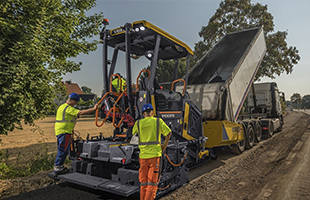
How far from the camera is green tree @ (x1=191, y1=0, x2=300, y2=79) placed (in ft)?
66.9

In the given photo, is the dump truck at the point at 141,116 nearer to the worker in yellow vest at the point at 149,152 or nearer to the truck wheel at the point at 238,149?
the worker in yellow vest at the point at 149,152

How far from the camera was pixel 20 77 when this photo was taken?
14.0ft

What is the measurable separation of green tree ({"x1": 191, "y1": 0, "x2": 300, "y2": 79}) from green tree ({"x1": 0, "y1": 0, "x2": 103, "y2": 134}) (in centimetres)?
1815

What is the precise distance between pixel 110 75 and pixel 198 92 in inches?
131

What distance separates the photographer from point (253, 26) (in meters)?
21.0

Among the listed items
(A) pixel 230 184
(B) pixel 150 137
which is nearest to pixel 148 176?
(B) pixel 150 137

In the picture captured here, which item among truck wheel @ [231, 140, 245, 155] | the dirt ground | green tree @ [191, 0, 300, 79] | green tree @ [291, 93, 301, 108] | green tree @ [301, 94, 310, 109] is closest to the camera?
the dirt ground

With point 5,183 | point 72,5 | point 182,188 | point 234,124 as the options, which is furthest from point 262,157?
point 72,5

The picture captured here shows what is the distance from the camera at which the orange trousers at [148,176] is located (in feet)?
11.1

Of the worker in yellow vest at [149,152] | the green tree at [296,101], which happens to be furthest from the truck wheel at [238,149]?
the green tree at [296,101]

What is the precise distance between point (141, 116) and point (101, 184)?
142 cm

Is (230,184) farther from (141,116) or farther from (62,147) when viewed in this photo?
(62,147)

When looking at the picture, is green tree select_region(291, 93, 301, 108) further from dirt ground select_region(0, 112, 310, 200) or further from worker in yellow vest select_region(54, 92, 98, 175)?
worker in yellow vest select_region(54, 92, 98, 175)

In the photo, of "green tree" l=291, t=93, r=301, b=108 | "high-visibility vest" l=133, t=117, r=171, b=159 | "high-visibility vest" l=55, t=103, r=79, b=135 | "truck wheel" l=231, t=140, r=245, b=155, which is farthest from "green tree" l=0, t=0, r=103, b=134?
"green tree" l=291, t=93, r=301, b=108
